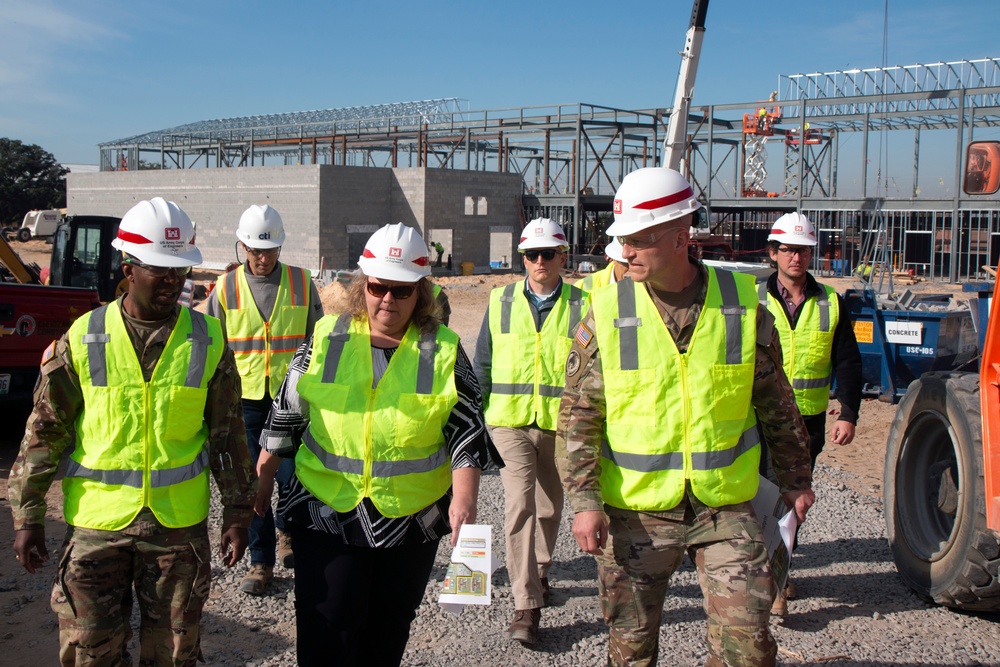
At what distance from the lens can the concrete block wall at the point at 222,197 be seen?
1187 inches

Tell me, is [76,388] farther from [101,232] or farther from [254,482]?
[101,232]

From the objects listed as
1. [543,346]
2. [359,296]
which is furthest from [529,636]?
[359,296]

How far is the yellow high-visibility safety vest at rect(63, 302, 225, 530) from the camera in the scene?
296 cm

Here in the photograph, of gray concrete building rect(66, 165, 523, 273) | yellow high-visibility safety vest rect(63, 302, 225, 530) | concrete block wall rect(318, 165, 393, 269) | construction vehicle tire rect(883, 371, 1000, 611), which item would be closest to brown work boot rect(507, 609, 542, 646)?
yellow high-visibility safety vest rect(63, 302, 225, 530)

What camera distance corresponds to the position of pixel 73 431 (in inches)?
124

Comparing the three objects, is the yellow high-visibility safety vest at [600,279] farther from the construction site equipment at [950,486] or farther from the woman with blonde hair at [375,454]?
the woman with blonde hair at [375,454]

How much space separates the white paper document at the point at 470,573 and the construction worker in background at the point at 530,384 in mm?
1141

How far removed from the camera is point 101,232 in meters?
12.7

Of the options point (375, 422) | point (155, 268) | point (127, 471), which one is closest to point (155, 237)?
point (155, 268)

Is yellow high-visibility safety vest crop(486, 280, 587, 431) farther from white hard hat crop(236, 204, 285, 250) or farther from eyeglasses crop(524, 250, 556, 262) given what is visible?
white hard hat crop(236, 204, 285, 250)

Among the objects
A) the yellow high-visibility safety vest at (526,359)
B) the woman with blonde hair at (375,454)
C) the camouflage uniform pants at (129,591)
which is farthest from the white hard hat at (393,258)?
the yellow high-visibility safety vest at (526,359)

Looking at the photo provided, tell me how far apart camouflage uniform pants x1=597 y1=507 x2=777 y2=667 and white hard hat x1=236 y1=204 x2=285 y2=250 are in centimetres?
287

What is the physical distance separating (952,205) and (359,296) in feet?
95.1

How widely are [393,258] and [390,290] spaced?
0.12 meters
